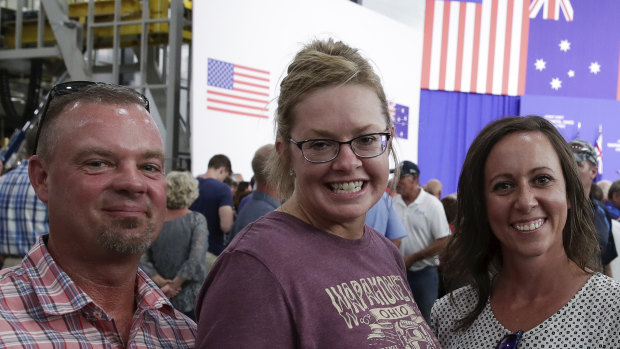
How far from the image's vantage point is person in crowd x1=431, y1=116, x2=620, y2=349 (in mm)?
1636

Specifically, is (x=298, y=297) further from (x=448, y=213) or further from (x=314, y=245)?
(x=448, y=213)

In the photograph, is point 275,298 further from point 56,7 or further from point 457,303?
point 56,7

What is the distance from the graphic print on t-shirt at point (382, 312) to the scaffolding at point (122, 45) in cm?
597

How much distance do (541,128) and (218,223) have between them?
10.9ft

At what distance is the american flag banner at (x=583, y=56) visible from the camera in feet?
45.0

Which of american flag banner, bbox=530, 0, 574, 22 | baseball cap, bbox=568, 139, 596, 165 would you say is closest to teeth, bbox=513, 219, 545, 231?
baseball cap, bbox=568, 139, 596, 165

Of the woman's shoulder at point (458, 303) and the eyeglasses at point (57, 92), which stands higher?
the eyeglasses at point (57, 92)

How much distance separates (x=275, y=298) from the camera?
1235 mm

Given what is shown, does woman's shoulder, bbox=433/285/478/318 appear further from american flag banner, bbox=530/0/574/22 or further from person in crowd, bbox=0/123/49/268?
american flag banner, bbox=530/0/574/22

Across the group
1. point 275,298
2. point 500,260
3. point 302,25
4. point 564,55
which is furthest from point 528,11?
point 275,298

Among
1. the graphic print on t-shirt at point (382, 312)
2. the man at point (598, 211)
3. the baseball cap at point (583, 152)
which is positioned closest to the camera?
the graphic print on t-shirt at point (382, 312)

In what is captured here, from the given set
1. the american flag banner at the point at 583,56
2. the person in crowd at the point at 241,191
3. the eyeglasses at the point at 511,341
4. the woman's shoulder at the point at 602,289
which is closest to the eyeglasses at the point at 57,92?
the eyeglasses at the point at 511,341

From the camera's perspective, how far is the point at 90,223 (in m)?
1.20

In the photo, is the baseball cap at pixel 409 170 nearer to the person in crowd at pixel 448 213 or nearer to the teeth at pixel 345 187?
the person in crowd at pixel 448 213
